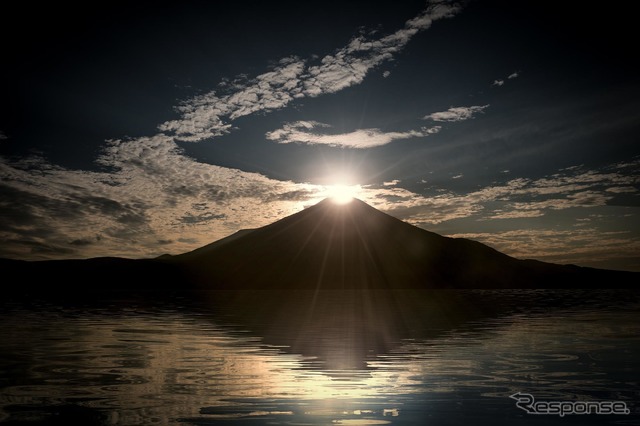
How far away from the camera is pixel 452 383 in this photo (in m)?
19.2

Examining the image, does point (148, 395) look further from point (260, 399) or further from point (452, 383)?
point (452, 383)

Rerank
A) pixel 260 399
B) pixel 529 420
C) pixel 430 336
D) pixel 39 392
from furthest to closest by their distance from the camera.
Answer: pixel 430 336 → pixel 39 392 → pixel 260 399 → pixel 529 420

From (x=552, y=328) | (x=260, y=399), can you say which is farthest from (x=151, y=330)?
(x=552, y=328)

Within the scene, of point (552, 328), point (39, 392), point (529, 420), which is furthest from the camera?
point (552, 328)

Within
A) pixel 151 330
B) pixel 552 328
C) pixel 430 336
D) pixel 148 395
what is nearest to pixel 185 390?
pixel 148 395

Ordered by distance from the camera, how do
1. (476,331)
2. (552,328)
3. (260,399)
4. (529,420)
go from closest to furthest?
(529,420) → (260,399) → (476,331) → (552,328)

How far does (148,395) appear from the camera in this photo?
17.1 metres

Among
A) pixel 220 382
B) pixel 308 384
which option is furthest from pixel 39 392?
pixel 308 384

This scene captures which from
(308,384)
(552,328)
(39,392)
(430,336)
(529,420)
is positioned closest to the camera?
(529,420)

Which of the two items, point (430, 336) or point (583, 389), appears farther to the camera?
point (430, 336)

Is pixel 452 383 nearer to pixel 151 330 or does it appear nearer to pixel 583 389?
pixel 583 389

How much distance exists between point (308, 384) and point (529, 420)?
24.8ft

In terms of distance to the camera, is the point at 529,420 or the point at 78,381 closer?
the point at 529,420

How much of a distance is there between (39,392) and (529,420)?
15.3 metres
